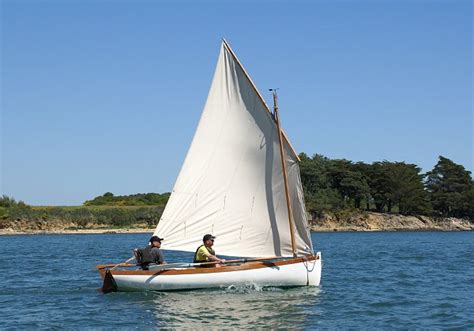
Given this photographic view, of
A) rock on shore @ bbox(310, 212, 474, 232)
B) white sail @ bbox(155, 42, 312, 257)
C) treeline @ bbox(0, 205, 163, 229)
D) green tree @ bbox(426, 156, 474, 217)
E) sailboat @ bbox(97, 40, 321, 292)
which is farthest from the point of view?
green tree @ bbox(426, 156, 474, 217)

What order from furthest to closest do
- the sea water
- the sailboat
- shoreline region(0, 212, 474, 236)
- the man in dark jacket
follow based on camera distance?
shoreline region(0, 212, 474, 236) → the sailboat → the man in dark jacket → the sea water

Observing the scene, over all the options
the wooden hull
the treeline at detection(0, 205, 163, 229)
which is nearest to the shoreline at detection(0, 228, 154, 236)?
the treeline at detection(0, 205, 163, 229)

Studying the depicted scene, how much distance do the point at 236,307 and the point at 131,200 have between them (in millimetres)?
123723

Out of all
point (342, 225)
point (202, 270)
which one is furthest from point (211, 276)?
point (342, 225)

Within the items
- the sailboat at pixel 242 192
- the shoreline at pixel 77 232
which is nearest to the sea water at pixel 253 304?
the sailboat at pixel 242 192

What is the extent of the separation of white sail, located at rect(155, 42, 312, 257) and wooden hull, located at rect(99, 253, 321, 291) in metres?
1.16

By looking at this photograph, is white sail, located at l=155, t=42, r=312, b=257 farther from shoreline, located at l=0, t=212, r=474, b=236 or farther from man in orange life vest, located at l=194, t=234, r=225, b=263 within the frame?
shoreline, located at l=0, t=212, r=474, b=236

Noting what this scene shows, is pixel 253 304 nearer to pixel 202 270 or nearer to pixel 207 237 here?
pixel 202 270

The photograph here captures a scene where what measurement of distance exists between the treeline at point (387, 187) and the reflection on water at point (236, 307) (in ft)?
331

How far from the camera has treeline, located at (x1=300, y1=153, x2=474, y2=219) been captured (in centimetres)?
13088

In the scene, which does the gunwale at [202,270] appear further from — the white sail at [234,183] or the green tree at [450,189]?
the green tree at [450,189]

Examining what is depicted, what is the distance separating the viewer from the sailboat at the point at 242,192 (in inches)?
1136

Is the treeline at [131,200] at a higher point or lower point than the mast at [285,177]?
higher

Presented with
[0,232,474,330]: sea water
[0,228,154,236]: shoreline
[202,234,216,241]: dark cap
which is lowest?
[0,232,474,330]: sea water
